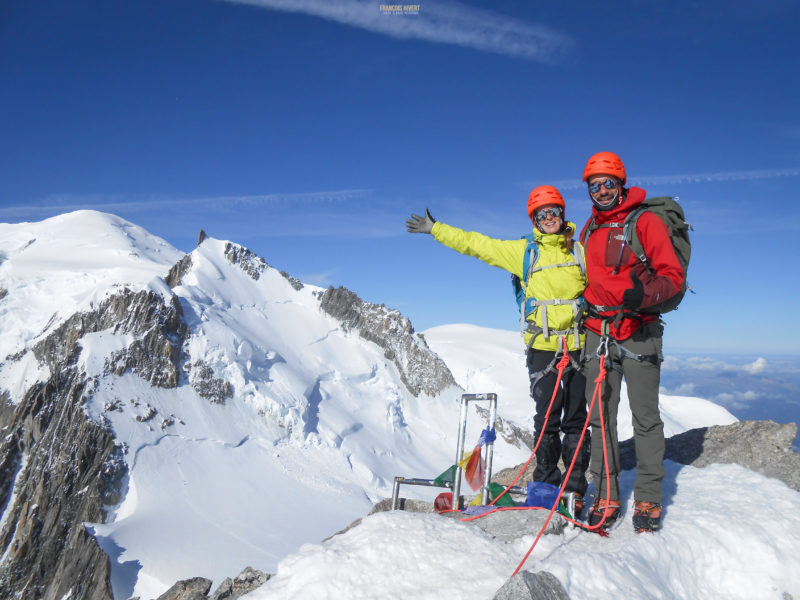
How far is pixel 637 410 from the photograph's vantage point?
573cm

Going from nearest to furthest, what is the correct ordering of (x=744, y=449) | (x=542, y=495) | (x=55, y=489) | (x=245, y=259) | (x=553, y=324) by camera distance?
1. (x=542, y=495)
2. (x=553, y=324)
3. (x=744, y=449)
4. (x=55, y=489)
5. (x=245, y=259)

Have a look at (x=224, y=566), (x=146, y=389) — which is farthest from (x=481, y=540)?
(x=146, y=389)

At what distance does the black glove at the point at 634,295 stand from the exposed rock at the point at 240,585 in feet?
14.8

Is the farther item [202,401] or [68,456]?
[202,401]

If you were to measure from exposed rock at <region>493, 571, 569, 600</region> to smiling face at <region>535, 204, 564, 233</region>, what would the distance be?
159 inches

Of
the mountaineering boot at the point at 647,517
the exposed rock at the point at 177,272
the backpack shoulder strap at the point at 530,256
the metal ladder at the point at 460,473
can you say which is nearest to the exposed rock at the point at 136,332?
the exposed rock at the point at 177,272

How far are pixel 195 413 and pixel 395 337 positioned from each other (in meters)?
33.1

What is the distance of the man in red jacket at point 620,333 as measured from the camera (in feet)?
18.0

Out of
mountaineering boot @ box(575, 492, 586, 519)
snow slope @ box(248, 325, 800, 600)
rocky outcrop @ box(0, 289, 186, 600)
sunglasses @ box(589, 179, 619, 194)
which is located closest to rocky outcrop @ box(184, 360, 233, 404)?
rocky outcrop @ box(0, 289, 186, 600)

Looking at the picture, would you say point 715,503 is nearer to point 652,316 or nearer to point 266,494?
point 652,316

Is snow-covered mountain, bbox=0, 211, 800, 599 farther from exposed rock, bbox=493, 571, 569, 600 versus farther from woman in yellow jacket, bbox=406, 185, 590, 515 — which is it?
exposed rock, bbox=493, 571, 569, 600

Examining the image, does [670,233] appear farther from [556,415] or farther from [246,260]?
[246,260]

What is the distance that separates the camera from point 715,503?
20.0ft

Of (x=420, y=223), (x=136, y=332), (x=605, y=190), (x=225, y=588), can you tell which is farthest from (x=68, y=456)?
(x=605, y=190)
